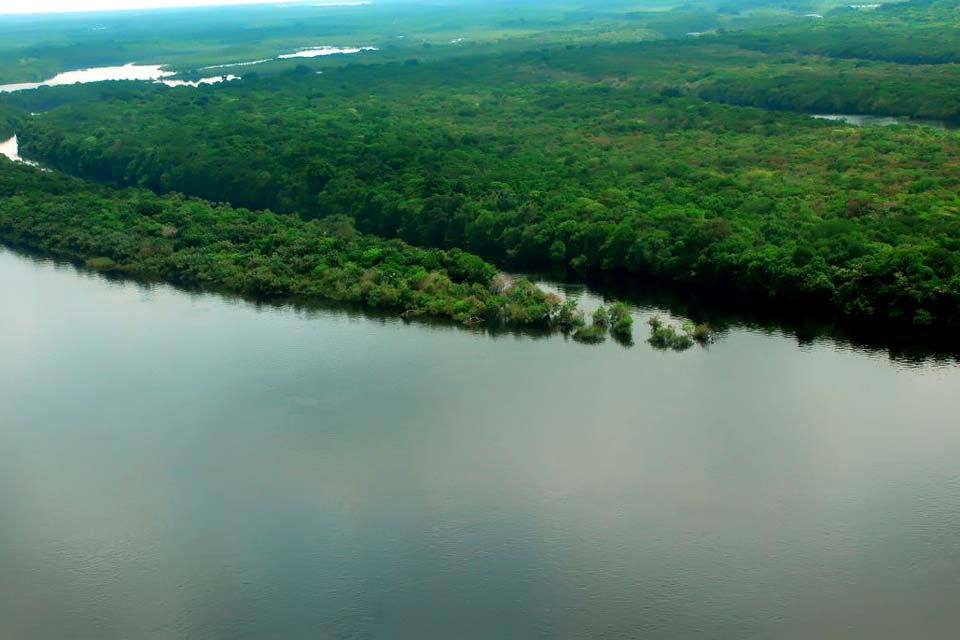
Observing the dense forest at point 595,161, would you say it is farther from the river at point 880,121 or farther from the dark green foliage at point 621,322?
the dark green foliage at point 621,322

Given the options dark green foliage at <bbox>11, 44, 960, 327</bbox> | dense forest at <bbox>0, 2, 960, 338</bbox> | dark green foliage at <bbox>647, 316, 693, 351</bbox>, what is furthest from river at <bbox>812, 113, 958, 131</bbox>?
dark green foliage at <bbox>647, 316, 693, 351</bbox>

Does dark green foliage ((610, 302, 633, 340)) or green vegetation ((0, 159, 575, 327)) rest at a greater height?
green vegetation ((0, 159, 575, 327))

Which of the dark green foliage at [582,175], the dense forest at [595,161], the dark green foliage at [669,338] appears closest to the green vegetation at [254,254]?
the dense forest at [595,161]

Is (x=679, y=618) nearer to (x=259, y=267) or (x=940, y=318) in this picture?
(x=940, y=318)

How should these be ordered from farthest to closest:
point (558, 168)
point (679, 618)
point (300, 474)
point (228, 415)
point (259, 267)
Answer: point (558, 168) → point (259, 267) → point (228, 415) → point (300, 474) → point (679, 618)

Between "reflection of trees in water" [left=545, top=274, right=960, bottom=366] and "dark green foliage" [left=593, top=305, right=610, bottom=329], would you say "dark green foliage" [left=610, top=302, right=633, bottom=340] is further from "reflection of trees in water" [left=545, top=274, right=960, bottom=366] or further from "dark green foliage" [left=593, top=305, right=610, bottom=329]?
"reflection of trees in water" [left=545, top=274, right=960, bottom=366]

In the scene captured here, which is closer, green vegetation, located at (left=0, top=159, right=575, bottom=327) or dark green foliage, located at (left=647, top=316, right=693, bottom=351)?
dark green foliage, located at (left=647, top=316, right=693, bottom=351)

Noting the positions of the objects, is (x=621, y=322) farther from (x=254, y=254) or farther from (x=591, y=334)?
(x=254, y=254)

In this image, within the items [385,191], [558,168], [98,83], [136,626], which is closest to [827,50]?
[558,168]
